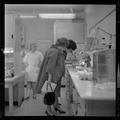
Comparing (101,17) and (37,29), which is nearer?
(37,29)

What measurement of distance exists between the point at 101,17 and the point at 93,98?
2.99ft

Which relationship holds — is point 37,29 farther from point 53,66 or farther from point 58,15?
point 53,66

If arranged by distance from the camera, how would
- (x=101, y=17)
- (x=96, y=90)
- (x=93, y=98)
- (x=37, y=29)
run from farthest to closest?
(x=101, y=17) → (x=37, y=29) → (x=96, y=90) → (x=93, y=98)

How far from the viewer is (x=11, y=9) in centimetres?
183

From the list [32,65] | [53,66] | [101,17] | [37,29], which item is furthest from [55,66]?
[101,17]

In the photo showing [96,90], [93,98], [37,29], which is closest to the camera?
[93,98]

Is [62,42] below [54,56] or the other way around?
the other way around

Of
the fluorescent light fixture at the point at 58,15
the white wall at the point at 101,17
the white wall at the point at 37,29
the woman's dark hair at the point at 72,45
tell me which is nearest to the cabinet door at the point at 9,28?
the white wall at the point at 37,29

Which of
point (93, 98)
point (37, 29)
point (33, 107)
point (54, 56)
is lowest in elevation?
point (33, 107)

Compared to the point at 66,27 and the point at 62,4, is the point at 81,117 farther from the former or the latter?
the point at 62,4

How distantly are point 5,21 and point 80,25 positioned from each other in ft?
2.38

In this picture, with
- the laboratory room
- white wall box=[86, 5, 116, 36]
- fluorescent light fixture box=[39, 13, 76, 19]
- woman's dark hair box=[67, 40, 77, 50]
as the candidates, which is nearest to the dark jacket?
the laboratory room

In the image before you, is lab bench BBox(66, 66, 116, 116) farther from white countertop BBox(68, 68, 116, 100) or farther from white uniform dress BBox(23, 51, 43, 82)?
white uniform dress BBox(23, 51, 43, 82)

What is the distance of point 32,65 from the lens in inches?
79.7
